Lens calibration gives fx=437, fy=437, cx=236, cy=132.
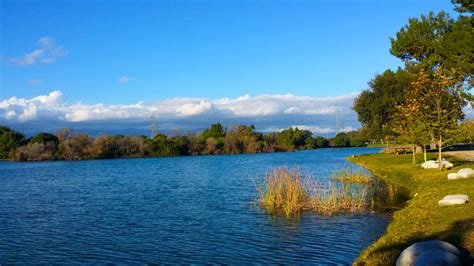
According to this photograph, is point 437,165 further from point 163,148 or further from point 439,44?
point 163,148

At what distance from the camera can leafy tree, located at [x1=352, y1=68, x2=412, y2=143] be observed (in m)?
61.7

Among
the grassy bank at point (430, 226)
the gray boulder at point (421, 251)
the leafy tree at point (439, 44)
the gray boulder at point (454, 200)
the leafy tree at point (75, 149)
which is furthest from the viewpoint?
the leafy tree at point (75, 149)

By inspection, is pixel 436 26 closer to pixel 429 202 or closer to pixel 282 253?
pixel 429 202

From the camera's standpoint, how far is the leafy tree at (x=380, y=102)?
61.7m

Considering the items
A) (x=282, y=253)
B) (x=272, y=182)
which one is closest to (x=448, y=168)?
(x=272, y=182)

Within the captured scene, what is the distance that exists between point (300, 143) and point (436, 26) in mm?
140062

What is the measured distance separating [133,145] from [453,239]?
13041 cm

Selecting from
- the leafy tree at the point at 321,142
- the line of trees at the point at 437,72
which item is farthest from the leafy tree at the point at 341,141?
the line of trees at the point at 437,72

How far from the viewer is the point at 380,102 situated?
2501 inches

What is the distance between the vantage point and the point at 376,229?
18.8 metres

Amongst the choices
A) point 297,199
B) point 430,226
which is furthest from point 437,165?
point 430,226

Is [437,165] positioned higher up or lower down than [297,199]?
higher up

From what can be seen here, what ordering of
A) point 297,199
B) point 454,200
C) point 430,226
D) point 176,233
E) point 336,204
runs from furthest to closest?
point 297,199 → point 336,204 → point 176,233 → point 454,200 → point 430,226

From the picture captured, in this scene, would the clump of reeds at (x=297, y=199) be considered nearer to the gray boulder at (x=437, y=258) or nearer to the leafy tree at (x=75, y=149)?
the gray boulder at (x=437, y=258)
